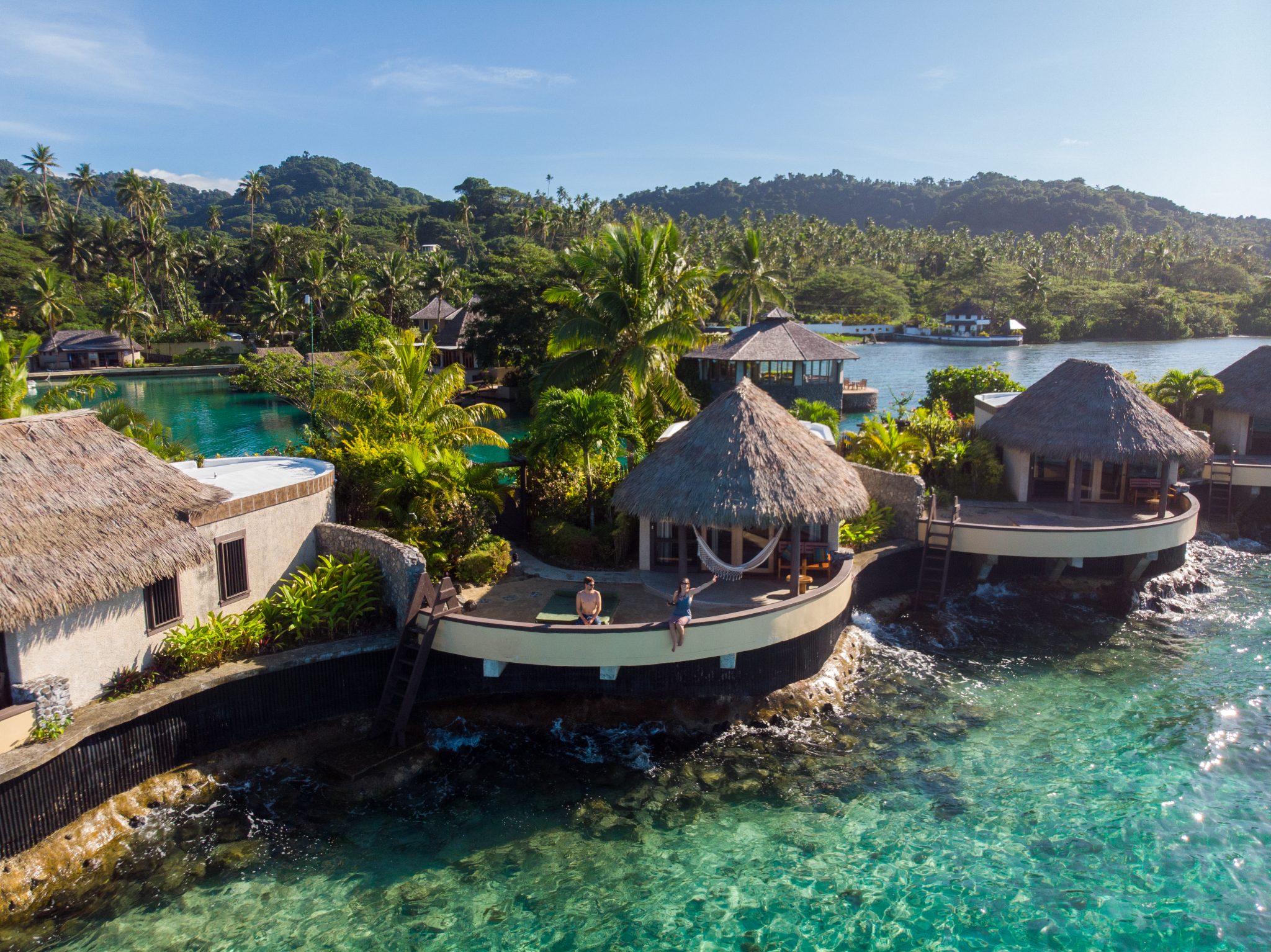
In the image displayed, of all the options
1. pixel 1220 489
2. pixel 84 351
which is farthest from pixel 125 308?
pixel 1220 489

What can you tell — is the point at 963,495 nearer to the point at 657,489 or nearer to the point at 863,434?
the point at 863,434

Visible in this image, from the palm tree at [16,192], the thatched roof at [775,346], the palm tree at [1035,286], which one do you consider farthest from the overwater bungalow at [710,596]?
the palm tree at [1035,286]

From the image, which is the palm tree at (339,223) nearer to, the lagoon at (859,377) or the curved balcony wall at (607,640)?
the lagoon at (859,377)

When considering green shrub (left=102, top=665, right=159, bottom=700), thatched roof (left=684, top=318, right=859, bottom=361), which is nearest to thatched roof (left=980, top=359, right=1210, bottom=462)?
thatched roof (left=684, top=318, right=859, bottom=361)

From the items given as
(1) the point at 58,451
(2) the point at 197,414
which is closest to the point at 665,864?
(1) the point at 58,451

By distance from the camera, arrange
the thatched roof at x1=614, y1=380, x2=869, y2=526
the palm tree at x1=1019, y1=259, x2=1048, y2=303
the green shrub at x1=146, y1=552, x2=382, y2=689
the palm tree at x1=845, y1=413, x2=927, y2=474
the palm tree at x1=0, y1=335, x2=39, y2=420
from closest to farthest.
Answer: the green shrub at x1=146, y1=552, x2=382, y2=689 → the thatched roof at x1=614, y1=380, x2=869, y2=526 → the palm tree at x1=0, y1=335, x2=39, y2=420 → the palm tree at x1=845, y1=413, x2=927, y2=474 → the palm tree at x1=1019, y1=259, x2=1048, y2=303

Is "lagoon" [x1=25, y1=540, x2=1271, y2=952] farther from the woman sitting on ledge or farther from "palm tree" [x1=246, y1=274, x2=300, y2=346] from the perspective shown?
"palm tree" [x1=246, y1=274, x2=300, y2=346]

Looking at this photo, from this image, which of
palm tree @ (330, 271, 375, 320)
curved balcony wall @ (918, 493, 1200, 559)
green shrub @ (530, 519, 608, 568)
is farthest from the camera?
palm tree @ (330, 271, 375, 320)
